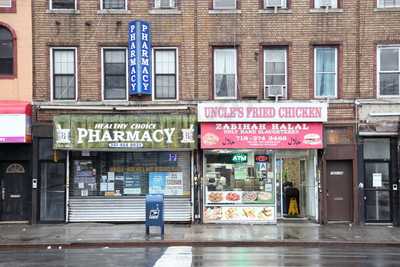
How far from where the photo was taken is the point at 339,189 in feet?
72.7

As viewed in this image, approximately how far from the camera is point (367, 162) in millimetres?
22125

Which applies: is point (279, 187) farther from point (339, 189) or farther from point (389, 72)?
point (389, 72)

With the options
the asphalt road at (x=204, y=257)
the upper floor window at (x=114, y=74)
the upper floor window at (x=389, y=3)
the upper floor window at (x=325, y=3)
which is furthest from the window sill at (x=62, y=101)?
the upper floor window at (x=389, y=3)

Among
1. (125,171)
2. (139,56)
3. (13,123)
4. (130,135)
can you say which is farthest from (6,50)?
(125,171)

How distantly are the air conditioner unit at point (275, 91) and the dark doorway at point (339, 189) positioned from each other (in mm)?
2919

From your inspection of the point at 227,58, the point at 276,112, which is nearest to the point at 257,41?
the point at 227,58

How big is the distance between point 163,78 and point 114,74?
5.66 ft

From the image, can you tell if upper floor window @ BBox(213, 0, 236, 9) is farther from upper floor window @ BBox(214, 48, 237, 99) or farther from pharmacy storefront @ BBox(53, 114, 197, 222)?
pharmacy storefront @ BBox(53, 114, 197, 222)

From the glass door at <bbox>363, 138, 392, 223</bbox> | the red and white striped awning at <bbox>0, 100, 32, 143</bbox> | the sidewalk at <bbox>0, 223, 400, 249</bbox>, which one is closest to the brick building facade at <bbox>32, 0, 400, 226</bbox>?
the glass door at <bbox>363, 138, 392, 223</bbox>

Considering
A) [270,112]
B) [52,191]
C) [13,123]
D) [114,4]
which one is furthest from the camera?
[114,4]

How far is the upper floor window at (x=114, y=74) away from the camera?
2220 centimetres

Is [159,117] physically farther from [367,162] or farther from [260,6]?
[367,162]

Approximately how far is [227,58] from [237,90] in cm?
119

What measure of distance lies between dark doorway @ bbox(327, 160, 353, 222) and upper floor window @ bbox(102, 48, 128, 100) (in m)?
7.68
